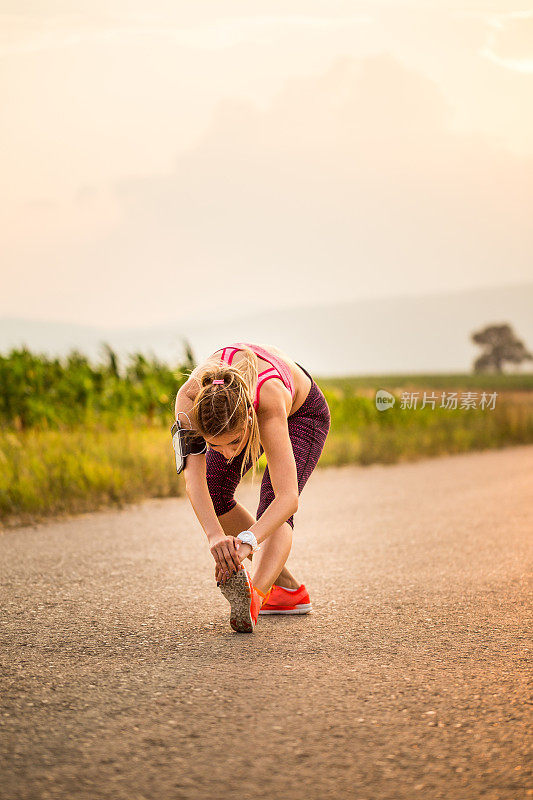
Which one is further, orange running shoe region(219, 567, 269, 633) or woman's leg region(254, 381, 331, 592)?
woman's leg region(254, 381, 331, 592)

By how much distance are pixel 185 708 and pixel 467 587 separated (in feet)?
8.29

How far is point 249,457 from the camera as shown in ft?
14.2

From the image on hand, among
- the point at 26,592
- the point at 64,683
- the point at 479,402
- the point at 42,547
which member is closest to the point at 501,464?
the point at 479,402

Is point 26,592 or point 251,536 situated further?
point 26,592

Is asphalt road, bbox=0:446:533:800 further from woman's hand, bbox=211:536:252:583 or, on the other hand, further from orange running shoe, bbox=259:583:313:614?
woman's hand, bbox=211:536:252:583

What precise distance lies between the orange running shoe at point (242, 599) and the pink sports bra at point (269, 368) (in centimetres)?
72

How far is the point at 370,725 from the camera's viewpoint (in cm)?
302

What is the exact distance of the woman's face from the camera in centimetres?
378

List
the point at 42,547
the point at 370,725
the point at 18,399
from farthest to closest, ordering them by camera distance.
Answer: the point at 18,399 → the point at 42,547 → the point at 370,725

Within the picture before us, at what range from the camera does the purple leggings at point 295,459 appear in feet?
14.6

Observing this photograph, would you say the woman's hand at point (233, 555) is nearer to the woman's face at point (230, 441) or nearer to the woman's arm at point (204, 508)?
the woman's arm at point (204, 508)

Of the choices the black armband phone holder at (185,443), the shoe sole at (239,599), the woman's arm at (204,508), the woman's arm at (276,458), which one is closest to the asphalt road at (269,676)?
the shoe sole at (239,599)

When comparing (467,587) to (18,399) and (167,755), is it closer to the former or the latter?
(167,755)

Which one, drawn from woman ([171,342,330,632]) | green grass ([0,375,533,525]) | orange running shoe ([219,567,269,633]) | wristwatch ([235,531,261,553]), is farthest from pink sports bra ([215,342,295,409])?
green grass ([0,375,533,525])
